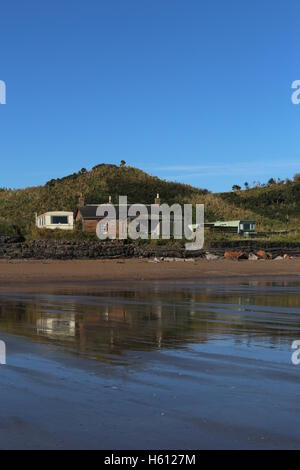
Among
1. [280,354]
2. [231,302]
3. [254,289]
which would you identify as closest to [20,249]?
[254,289]

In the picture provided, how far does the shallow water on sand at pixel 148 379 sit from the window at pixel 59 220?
4936 centimetres

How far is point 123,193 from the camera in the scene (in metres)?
83.1

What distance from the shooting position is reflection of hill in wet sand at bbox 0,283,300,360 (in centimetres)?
1174

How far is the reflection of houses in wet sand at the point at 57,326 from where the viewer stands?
12477mm

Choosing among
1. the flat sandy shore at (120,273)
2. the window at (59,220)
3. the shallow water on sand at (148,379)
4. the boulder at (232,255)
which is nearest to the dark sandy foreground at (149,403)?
the shallow water on sand at (148,379)

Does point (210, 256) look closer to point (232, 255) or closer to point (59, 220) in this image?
point (232, 255)

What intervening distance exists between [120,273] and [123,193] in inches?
1972

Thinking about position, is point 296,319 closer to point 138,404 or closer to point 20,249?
point 138,404

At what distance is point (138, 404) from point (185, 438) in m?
1.25

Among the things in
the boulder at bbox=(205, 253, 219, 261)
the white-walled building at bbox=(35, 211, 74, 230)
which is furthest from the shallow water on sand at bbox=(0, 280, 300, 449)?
the white-walled building at bbox=(35, 211, 74, 230)

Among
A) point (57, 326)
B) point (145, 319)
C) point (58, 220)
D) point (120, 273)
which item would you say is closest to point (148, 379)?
point (57, 326)

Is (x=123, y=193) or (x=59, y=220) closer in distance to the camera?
(x=59, y=220)

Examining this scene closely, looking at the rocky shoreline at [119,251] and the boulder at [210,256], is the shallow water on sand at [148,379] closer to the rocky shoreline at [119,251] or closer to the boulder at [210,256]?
the rocky shoreline at [119,251]

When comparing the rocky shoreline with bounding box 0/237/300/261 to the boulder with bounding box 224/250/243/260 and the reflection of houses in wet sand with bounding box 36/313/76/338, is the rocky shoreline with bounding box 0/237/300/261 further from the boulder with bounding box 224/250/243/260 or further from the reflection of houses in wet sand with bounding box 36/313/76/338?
the reflection of houses in wet sand with bounding box 36/313/76/338
